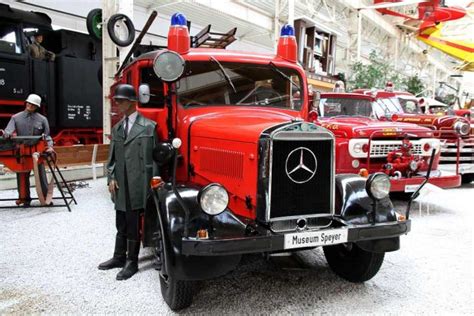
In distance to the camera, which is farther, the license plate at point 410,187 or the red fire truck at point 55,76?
the red fire truck at point 55,76

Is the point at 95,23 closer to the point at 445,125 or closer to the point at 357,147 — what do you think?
the point at 357,147

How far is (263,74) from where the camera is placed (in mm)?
3877

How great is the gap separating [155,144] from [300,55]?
25.8ft

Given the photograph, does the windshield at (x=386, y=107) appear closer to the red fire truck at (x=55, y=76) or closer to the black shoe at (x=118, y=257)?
the black shoe at (x=118, y=257)

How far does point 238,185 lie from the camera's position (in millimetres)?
3002

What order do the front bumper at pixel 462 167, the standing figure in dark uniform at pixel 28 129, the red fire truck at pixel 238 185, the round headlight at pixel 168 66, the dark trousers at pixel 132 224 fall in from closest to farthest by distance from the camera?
1. the red fire truck at pixel 238 185
2. the round headlight at pixel 168 66
3. the dark trousers at pixel 132 224
4. the standing figure in dark uniform at pixel 28 129
5. the front bumper at pixel 462 167

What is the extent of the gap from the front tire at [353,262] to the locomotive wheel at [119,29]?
566 centimetres

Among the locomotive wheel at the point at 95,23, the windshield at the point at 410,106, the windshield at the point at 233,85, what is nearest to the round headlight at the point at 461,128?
the windshield at the point at 410,106

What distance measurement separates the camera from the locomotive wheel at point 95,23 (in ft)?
27.8

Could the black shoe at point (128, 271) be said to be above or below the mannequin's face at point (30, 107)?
below

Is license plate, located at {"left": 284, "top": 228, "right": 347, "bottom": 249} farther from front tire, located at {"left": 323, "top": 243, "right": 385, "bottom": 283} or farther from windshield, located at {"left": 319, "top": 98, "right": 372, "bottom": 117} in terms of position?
windshield, located at {"left": 319, "top": 98, "right": 372, "bottom": 117}

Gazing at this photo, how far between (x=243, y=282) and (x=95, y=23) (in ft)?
23.2

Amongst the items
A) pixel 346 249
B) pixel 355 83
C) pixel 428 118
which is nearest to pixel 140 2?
pixel 355 83

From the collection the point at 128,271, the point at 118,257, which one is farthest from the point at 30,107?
the point at 128,271
